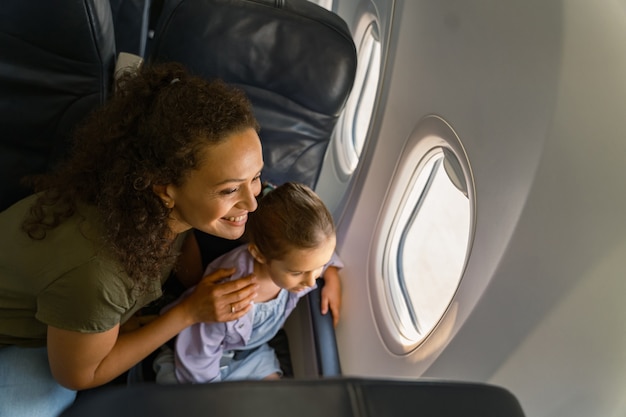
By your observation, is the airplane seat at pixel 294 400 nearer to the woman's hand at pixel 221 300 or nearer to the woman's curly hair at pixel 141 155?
the woman's curly hair at pixel 141 155

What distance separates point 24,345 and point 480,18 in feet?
4.33

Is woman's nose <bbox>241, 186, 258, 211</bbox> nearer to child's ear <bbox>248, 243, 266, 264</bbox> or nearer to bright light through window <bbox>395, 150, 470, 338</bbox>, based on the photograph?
child's ear <bbox>248, 243, 266, 264</bbox>

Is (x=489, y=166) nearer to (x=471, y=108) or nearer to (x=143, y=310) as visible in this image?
(x=471, y=108)

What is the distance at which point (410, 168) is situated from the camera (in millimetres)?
1623

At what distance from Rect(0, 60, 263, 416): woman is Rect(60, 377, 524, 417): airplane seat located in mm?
435

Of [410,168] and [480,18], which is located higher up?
[480,18]

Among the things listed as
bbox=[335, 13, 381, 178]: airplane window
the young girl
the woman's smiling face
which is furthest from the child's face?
bbox=[335, 13, 381, 178]: airplane window

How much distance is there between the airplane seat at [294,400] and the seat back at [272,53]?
846mm

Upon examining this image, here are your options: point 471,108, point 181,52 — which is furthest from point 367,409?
point 181,52

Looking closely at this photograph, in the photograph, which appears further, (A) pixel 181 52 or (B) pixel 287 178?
(B) pixel 287 178

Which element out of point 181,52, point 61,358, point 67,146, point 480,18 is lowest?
point 61,358

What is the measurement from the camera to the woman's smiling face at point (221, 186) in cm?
110

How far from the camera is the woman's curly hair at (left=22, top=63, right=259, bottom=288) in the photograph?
1080mm

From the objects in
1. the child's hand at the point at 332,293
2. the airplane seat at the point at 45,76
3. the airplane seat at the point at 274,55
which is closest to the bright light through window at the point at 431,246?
the child's hand at the point at 332,293
